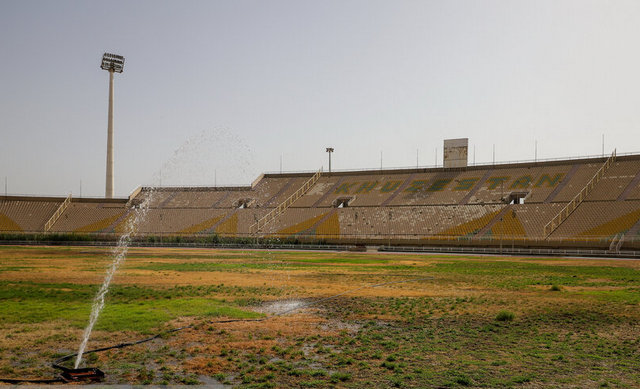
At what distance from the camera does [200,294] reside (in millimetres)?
20078

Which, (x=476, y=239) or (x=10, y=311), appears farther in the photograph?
(x=476, y=239)

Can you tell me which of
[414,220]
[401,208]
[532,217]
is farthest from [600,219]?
[401,208]

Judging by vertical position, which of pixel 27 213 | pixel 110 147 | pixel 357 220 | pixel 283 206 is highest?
pixel 110 147

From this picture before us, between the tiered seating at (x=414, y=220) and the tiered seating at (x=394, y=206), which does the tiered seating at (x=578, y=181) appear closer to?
the tiered seating at (x=394, y=206)

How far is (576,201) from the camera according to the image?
61625mm

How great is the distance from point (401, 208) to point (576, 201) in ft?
74.1

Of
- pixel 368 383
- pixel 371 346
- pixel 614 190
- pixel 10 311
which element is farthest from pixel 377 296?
pixel 614 190

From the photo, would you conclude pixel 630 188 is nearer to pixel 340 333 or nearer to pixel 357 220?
pixel 357 220

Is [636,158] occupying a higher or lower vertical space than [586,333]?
higher

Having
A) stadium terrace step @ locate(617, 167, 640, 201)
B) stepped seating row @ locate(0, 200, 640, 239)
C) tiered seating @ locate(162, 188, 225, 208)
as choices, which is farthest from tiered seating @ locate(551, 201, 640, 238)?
tiered seating @ locate(162, 188, 225, 208)

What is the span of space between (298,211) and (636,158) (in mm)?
48103

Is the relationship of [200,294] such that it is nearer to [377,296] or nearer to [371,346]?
[377,296]

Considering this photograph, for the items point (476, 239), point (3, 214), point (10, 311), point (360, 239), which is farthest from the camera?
point (3, 214)

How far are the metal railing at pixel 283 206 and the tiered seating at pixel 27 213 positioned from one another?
3431 cm
